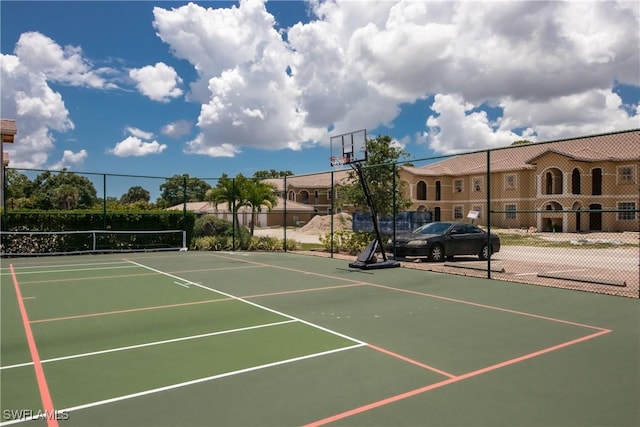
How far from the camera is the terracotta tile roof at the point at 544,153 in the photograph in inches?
1331

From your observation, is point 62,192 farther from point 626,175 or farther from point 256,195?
point 626,175

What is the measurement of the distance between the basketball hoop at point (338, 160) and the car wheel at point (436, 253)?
4.38 metres

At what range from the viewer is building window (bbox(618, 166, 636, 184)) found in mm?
32375

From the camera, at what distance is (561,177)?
3747cm

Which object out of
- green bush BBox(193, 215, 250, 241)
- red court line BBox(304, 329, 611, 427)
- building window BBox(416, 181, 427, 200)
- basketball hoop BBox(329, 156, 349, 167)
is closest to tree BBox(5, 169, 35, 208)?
green bush BBox(193, 215, 250, 241)

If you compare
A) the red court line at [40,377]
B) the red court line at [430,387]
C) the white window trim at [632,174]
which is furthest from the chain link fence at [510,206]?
the red court line at [40,377]

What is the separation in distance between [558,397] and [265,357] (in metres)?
3.03

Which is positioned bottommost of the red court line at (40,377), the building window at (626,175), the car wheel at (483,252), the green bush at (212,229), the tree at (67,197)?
the red court line at (40,377)

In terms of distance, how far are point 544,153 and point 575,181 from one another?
135 inches

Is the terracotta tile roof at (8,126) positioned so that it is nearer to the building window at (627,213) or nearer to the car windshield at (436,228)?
the car windshield at (436,228)

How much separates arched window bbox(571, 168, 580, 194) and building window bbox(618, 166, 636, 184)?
3.06 metres

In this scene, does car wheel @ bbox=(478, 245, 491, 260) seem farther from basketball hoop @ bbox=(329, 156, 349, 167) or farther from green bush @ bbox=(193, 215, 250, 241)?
green bush @ bbox=(193, 215, 250, 241)

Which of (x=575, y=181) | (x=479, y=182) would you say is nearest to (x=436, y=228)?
(x=575, y=181)

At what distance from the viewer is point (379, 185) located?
2933 centimetres
